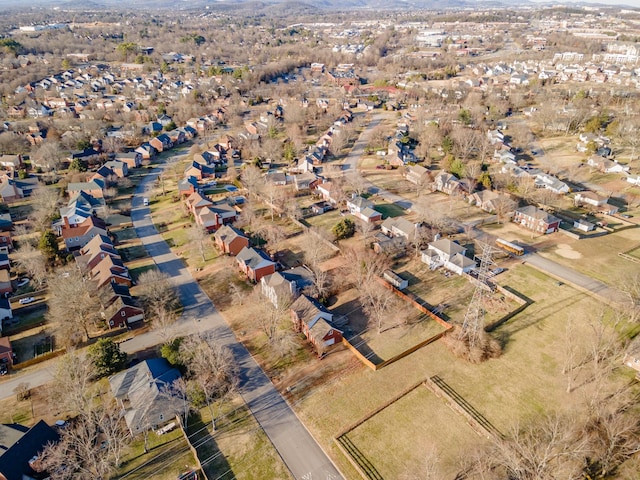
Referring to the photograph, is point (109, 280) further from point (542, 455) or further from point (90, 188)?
point (542, 455)

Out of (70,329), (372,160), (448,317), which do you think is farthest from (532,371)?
(372,160)

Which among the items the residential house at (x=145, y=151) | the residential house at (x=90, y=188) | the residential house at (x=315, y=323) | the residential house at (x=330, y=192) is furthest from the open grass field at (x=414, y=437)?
the residential house at (x=145, y=151)

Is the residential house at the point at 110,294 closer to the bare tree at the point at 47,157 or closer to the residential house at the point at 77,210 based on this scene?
the residential house at the point at 77,210

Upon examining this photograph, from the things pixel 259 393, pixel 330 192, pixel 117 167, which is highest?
pixel 117 167

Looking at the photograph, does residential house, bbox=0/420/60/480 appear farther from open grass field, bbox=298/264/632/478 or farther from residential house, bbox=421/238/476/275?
residential house, bbox=421/238/476/275

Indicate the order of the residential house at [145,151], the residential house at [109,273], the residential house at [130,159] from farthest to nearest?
the residential house at [145,151], the residential house at [130,159], the residential house at [109,273]

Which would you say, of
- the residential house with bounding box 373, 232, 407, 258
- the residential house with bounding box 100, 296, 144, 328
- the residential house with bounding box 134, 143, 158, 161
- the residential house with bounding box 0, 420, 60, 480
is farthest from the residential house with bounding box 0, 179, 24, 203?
the residential house with bounding box 373, 232, 407, 258

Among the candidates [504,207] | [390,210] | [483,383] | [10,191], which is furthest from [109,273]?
[504,207]
